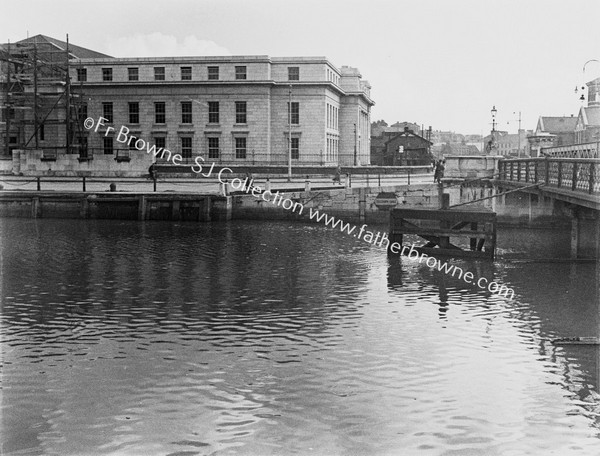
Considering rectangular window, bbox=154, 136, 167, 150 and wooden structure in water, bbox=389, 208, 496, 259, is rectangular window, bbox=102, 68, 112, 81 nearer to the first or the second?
rectangular window, bbox=154, 136, 167, 150

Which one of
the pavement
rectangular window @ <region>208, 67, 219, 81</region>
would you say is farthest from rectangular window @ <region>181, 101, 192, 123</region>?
the pavement

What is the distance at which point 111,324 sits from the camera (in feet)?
58.6

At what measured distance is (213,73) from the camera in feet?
220

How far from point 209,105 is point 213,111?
0.62 m

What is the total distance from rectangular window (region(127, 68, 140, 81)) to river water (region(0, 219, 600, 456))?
43.1 m

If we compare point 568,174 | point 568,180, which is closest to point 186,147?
point 568,180

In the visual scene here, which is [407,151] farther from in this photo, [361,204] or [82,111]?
[361,204]

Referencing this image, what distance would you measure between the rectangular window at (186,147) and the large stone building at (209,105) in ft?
0.29

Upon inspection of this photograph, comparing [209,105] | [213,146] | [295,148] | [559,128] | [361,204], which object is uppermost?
[209,105]

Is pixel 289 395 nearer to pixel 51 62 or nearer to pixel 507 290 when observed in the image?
pixel 507 290

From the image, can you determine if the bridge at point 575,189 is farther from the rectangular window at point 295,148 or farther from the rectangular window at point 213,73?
the rectangular window at point 213,73

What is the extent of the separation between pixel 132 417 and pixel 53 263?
1636 centimetres

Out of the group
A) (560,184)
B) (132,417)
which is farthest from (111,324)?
(560,184)

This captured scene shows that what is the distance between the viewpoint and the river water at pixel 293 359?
11.2m
